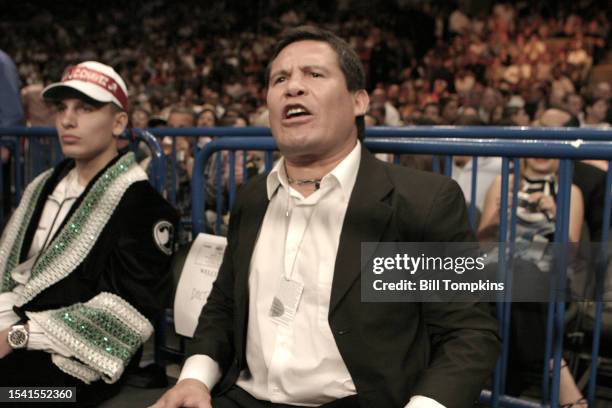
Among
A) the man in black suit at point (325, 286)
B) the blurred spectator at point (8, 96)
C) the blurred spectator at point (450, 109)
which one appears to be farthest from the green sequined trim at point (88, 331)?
the blurred spectator at point (450, 109)

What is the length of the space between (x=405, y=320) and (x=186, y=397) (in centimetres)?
67

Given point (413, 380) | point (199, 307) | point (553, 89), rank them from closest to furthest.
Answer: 1. point (413, 380)
2. point (199, 307)
3. point (553, 89)

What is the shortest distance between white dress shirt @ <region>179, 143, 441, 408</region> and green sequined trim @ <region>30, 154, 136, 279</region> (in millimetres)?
896

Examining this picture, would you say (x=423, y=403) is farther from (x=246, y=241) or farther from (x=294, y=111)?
(x=294, y=111)

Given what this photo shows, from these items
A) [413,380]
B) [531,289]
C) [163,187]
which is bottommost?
[413,380]

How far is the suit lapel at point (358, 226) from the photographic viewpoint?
6.13 ft

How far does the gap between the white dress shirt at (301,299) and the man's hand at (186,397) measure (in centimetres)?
6

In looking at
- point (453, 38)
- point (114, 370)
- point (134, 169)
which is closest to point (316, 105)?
point (134, 169)

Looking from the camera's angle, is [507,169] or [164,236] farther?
[164,236]

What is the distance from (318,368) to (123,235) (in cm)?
114

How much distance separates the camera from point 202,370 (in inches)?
80.0

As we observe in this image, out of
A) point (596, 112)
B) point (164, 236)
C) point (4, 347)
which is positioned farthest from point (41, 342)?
point (596, 112)

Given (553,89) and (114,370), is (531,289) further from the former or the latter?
(553,89)

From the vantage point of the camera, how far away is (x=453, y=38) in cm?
1425
